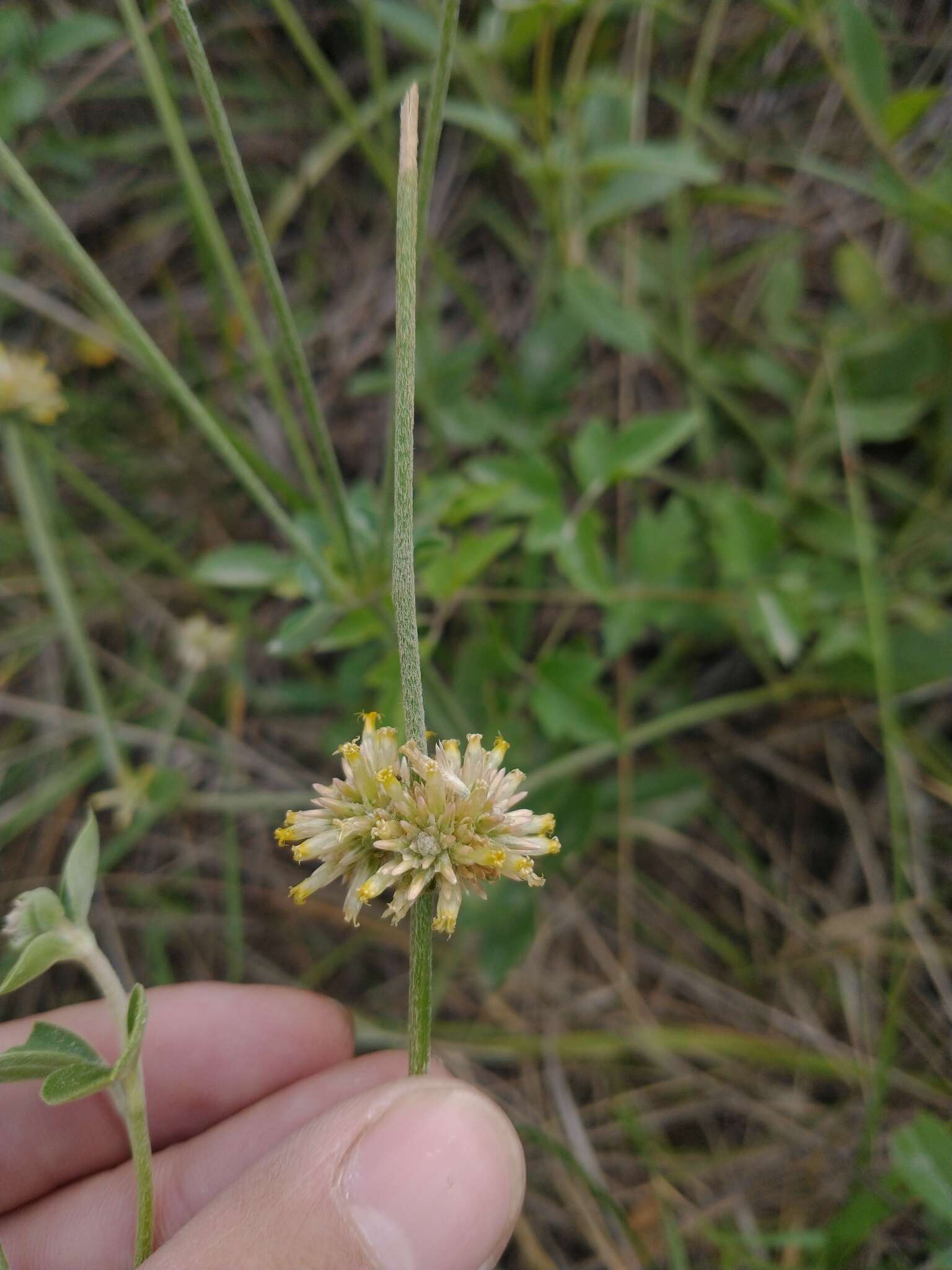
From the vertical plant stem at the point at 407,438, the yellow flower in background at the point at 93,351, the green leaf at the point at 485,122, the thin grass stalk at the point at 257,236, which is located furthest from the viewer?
the yellow flower in background at the point at 93,351

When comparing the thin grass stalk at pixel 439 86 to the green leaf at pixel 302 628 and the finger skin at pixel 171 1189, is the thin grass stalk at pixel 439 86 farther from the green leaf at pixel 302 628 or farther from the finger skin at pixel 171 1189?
the finger skin at pixel 171 1189

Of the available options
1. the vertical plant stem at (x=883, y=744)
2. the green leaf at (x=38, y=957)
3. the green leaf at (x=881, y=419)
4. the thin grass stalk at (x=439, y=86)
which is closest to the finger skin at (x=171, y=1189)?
the green leaf at (x=38, y=957)

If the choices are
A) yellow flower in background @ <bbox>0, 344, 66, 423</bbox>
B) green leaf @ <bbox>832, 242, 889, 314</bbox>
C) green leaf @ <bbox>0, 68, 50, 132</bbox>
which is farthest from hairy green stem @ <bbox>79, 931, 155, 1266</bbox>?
green leaf @ <bbox>832, 242, 889, 314</bbox>

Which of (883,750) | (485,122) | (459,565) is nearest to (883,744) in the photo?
(883,750)

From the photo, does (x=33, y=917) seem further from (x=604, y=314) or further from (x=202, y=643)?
(x=604, y=314)

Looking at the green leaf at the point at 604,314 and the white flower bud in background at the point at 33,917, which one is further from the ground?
the green leaf at the point at 604,314

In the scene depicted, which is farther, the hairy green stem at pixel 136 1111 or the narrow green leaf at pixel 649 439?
the narrow green leaf at pixel 649 439

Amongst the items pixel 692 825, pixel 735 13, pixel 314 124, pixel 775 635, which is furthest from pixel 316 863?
pixel 735 13
